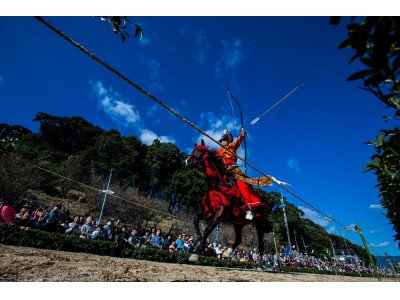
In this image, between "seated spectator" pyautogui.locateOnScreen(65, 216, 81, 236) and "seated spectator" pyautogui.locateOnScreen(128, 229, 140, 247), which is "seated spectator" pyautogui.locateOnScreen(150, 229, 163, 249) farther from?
"seated spectator" pyautogui.locateOnScreen(65, 216, 81, 236)

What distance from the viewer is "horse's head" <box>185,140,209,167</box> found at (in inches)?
203

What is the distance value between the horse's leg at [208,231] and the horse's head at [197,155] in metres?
1.11

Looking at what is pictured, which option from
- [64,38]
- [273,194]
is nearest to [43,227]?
[64,38]

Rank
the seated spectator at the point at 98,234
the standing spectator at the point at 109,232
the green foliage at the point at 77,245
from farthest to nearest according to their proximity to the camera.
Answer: the standing spectator at the point at 109,232, the seated spectator at the point at 98,234, the green foliage at the point at 77,245

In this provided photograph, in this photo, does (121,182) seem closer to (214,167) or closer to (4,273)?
(214,167)

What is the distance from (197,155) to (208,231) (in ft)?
5.37

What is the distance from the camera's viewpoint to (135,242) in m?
9.80

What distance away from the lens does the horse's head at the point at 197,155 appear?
16.9 feet

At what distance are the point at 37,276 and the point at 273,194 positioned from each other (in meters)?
47.2

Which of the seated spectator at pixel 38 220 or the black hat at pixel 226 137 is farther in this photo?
the seated spectator at pixel 38 220

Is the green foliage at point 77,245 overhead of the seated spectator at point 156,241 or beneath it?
beneath

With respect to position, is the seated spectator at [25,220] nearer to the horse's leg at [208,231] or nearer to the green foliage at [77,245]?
the green foliage at [77,245]

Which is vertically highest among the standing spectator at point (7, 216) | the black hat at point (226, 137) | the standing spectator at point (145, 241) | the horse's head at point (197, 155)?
the black hat at point (226, 137)

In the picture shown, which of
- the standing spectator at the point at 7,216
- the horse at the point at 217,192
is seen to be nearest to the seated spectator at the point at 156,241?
the standing spectator at the point at 7,216
